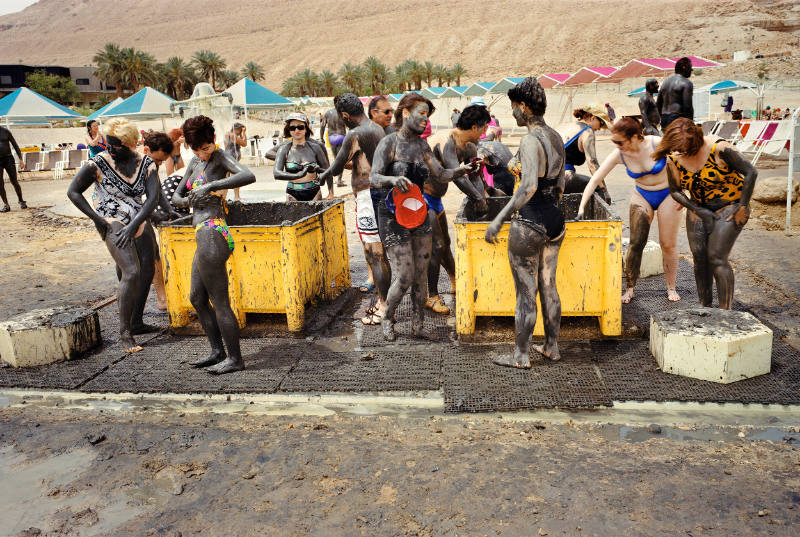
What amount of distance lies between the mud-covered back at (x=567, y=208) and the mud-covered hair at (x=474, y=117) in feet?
2.49

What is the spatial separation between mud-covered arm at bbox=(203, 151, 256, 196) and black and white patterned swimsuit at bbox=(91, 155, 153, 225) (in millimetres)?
1111

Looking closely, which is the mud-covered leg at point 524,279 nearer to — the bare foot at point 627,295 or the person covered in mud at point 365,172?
the person covered in mud at point 365,172

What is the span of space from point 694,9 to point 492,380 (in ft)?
389

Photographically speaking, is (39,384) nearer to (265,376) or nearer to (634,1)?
(265,376)

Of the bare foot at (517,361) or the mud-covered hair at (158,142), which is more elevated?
the mud-covered hair at (158,142)

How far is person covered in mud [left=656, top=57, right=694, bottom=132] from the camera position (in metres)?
6.70

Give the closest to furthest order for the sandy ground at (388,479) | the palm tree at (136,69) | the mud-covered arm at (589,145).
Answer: the sandy ground at (388,479) → the mud-covered arm at (589,145) → the palm tree at (136,69)

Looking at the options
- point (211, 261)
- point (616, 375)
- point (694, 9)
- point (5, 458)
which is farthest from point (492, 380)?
point (694, 9)

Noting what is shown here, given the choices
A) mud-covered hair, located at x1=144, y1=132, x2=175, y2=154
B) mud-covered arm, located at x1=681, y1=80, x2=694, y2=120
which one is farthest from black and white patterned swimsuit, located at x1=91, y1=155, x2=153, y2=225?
mud-covered arm, located at x1=681, y1=80, x2=694, y2=120

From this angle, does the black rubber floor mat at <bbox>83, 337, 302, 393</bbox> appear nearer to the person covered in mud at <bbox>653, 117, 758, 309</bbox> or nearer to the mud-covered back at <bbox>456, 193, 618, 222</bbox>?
the mud-covered back at <bbox>456, 193, 618, 222</bbox>

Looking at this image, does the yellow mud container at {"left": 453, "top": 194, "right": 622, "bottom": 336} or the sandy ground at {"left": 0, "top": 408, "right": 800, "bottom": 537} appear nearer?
the sandy ground at {"left": 0, "top": 408, "right": 800, "bottom": 537}

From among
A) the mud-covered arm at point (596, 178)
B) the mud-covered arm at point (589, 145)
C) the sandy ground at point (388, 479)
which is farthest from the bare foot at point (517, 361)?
the mud-covered arm at point (589, 145)

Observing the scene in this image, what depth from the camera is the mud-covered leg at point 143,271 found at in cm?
556

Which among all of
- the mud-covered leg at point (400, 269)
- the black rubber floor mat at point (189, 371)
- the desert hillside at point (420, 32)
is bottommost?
the black rubber floor mat at point (189, 371)
